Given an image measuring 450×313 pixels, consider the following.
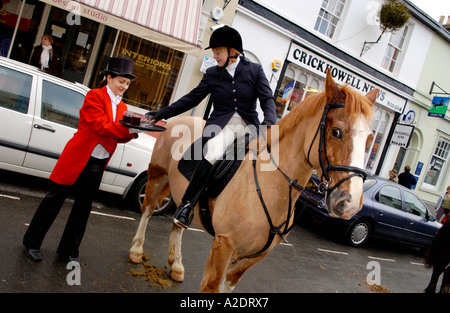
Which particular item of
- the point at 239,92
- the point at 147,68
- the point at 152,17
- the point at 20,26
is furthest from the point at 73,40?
the point at 239,92

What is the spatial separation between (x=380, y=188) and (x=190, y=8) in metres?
7.42

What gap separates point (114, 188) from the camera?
5.65 meters

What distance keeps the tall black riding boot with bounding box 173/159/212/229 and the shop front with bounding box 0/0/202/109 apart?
6178 mm

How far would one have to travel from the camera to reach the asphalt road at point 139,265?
3432 millimetres

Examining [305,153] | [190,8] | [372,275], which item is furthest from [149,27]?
[372,275]

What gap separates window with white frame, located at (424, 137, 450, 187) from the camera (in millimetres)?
18406

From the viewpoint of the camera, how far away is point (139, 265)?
415 cm

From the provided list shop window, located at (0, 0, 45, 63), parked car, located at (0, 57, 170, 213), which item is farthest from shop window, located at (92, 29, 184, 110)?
parked car, located at (0, 57, 170, 213)

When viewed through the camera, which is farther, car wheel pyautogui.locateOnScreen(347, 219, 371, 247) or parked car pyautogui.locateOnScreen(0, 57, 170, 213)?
car wheel pyautogui.locateOnScreen(347, 219, 371, 247)

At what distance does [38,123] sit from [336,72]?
12.0 metres

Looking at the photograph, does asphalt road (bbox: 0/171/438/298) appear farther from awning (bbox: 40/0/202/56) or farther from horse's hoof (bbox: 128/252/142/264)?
awning (bbox: 40/0/202/56)

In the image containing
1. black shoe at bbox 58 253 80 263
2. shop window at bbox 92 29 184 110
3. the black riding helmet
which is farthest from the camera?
shop window at bbox 92 29 184 110

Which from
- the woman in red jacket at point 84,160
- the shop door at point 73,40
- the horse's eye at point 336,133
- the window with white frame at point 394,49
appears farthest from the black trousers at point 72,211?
the window with white frame at point 394,49

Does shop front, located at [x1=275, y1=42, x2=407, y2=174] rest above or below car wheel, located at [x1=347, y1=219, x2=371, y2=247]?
above
